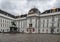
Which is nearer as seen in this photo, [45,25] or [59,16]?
[59,16]

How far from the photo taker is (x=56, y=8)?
2564 inches

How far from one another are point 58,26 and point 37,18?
1245cm

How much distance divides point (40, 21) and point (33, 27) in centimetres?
464

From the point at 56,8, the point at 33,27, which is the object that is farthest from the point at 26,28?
the point at 56,8

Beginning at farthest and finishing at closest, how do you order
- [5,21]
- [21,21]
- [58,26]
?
[21,21], [5,21], [58,26]

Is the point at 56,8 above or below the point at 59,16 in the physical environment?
above

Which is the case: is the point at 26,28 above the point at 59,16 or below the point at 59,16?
below

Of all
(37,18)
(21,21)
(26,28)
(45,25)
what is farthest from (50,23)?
(21,21)

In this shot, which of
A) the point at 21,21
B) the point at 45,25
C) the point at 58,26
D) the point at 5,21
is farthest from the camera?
the point at 21,21

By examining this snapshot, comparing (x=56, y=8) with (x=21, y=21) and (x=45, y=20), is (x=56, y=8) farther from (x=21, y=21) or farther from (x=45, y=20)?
(x=21, y=21)

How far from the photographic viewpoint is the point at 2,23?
216 feet

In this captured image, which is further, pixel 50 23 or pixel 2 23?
pixel 2 23

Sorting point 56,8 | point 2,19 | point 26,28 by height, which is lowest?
point 26,28

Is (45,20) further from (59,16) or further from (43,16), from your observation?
(59,16)
